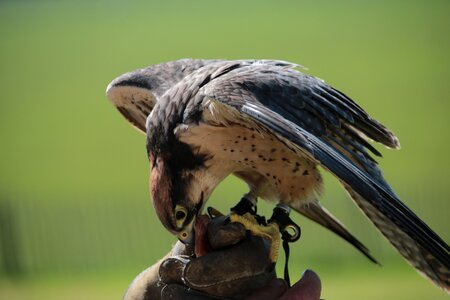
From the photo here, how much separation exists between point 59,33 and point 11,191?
7418mm

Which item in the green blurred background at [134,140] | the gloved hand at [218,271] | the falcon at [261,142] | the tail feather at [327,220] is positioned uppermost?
the falcon at [261,142]

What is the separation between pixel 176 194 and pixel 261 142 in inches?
15.8

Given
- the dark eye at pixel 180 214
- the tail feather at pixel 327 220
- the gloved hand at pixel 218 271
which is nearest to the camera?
the gloved hand at pixel 218 271

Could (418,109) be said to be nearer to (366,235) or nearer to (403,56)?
(403,56)

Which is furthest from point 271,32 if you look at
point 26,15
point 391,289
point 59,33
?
point 391,289

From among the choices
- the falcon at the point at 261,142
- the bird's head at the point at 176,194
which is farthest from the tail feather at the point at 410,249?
the bird's head at the point at 176,194

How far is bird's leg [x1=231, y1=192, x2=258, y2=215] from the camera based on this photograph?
10.8 feet

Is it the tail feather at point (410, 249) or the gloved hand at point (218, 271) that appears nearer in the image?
the gloved hand at point (218, 271)

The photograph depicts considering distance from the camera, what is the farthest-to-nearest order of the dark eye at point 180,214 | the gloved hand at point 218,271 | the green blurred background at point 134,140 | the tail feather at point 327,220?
the green blurred background at point 134,140, the tail feather at point 327,220, the dark eye at point 180,214, the gloved hand at point 218,271

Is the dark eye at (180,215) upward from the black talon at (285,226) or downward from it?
upward

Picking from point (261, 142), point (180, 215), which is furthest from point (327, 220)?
point (180, 215)

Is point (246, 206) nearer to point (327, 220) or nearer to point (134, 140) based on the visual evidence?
point (327, 220)

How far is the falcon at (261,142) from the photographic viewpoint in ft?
9.85

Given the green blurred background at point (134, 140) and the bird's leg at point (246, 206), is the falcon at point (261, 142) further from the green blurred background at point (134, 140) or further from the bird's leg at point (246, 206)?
the green blurred background at point (134, 140)
